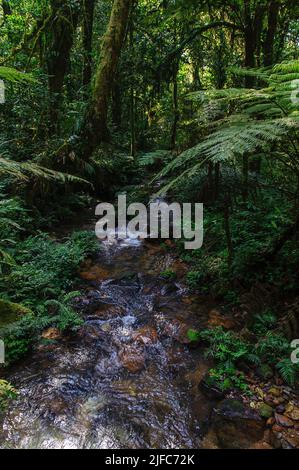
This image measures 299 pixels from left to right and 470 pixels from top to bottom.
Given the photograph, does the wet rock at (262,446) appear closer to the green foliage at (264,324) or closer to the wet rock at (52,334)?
the green foliage at (264,324)

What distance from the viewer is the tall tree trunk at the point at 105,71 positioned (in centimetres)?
836

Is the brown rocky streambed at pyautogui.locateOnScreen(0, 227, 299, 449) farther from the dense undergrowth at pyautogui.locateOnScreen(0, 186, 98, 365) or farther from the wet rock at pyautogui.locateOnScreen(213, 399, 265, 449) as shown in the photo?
the dense undergrowth at pyautogui.locateOnScreen(0, 186, 98, 365)

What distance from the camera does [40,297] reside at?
Result: 482 cm

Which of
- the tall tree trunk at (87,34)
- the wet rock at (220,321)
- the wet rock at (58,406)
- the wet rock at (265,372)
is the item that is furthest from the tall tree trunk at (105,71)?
the wet rock at (265,372)

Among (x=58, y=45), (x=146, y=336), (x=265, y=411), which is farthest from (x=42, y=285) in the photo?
(x=58, y=45)

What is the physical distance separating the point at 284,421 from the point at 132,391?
1.42m

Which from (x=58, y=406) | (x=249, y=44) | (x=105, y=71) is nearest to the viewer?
(x=58, y=406)

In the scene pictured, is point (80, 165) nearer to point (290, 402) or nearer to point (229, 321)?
point (229, 321)

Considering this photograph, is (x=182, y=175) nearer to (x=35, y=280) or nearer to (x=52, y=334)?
(x=52, y=334)

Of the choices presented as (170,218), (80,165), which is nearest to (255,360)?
(170,218)

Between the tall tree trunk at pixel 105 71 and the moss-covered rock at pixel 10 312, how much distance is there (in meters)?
5.58

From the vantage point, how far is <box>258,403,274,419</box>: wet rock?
9.90ft

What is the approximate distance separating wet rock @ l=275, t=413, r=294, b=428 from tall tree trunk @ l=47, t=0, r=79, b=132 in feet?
28.0

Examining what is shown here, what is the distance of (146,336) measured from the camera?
4.27 m
